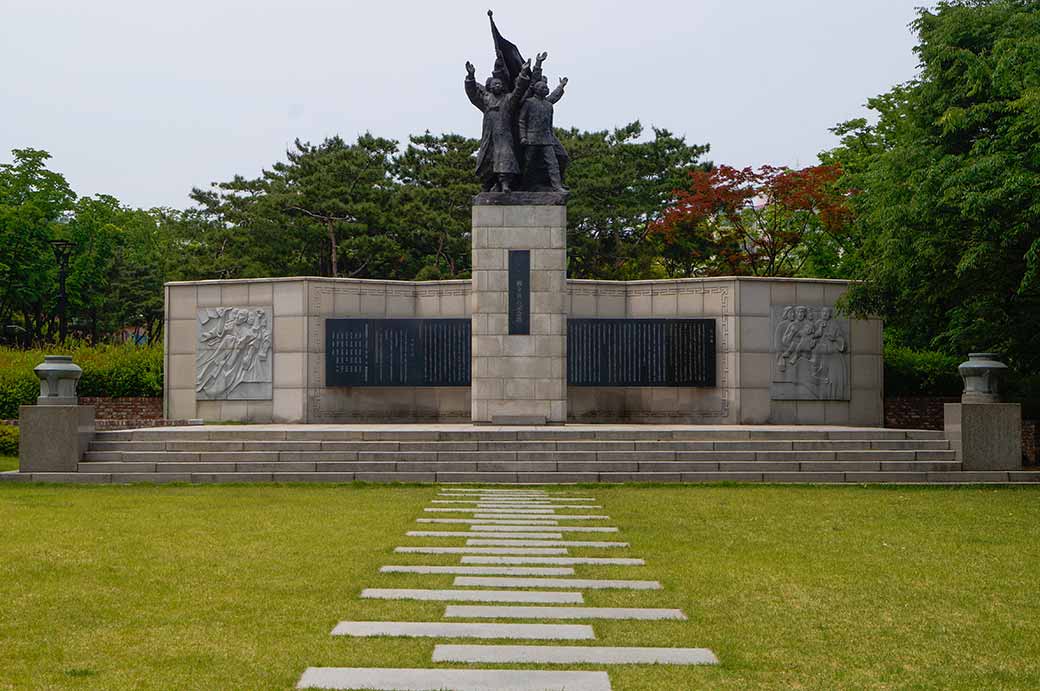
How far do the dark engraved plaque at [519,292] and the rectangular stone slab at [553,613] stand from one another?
1423cm

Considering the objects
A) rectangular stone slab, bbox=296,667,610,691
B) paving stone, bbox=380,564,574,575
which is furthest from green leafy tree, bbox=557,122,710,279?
rectangular stone slab, bbox=296,667,610,691

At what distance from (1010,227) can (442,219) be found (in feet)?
82.0

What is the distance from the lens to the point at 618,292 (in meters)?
A: 24.8

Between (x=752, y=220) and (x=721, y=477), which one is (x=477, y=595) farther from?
(x=752, y=220)

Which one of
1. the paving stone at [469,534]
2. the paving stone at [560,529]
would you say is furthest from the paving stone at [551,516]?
the paving stone at [469,534]

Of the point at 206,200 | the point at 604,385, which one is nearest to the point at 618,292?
the point at 604,385

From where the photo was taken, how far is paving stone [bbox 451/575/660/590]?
8.10 metres

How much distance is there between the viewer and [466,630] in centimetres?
661

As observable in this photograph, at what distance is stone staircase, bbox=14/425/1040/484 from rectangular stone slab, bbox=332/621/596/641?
9742 millimetres

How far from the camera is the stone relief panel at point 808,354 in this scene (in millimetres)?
23688

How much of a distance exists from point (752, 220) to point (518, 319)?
17.7 meters

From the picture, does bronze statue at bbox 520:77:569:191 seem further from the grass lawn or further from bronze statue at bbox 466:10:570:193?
the grass lawn

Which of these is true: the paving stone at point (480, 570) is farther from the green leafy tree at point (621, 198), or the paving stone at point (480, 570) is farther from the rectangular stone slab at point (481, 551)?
the green leafy tree at point (621, 198)

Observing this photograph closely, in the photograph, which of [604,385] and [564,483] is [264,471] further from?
[604,385]
